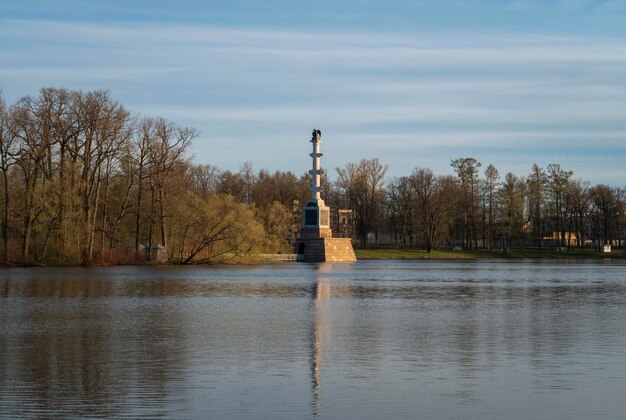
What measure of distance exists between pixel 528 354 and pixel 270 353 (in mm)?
6166

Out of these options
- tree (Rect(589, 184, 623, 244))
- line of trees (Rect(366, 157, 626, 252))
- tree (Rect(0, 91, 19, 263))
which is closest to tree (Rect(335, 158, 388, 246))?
line of trees (Rect(366, 157, 626, 252))

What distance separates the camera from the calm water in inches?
590

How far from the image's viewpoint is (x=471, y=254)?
403 ft

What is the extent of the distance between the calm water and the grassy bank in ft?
255

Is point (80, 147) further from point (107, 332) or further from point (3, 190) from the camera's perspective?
point (107, 332)

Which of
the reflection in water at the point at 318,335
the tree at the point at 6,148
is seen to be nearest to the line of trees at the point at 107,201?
the tree at the point at 6,148

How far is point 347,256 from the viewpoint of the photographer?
10738 centimetres

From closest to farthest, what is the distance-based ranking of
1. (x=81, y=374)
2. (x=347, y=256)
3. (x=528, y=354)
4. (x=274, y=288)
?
(x=81, y=374) < (x=528, y=354) < (x=274, y=288) < (x=347, y=256)

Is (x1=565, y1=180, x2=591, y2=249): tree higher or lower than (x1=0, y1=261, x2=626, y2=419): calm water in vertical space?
higher

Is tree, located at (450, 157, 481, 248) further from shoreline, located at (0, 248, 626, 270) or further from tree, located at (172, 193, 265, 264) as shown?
tree, located at (172, 193, 265, 264)

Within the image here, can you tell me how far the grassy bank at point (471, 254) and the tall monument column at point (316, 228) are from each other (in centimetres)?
1402

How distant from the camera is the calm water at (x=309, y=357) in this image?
49.1 ft

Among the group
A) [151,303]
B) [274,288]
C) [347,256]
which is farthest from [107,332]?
[347,256]

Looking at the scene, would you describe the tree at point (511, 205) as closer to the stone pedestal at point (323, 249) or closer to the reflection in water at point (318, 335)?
the stone pedestal at point (323, 249)
